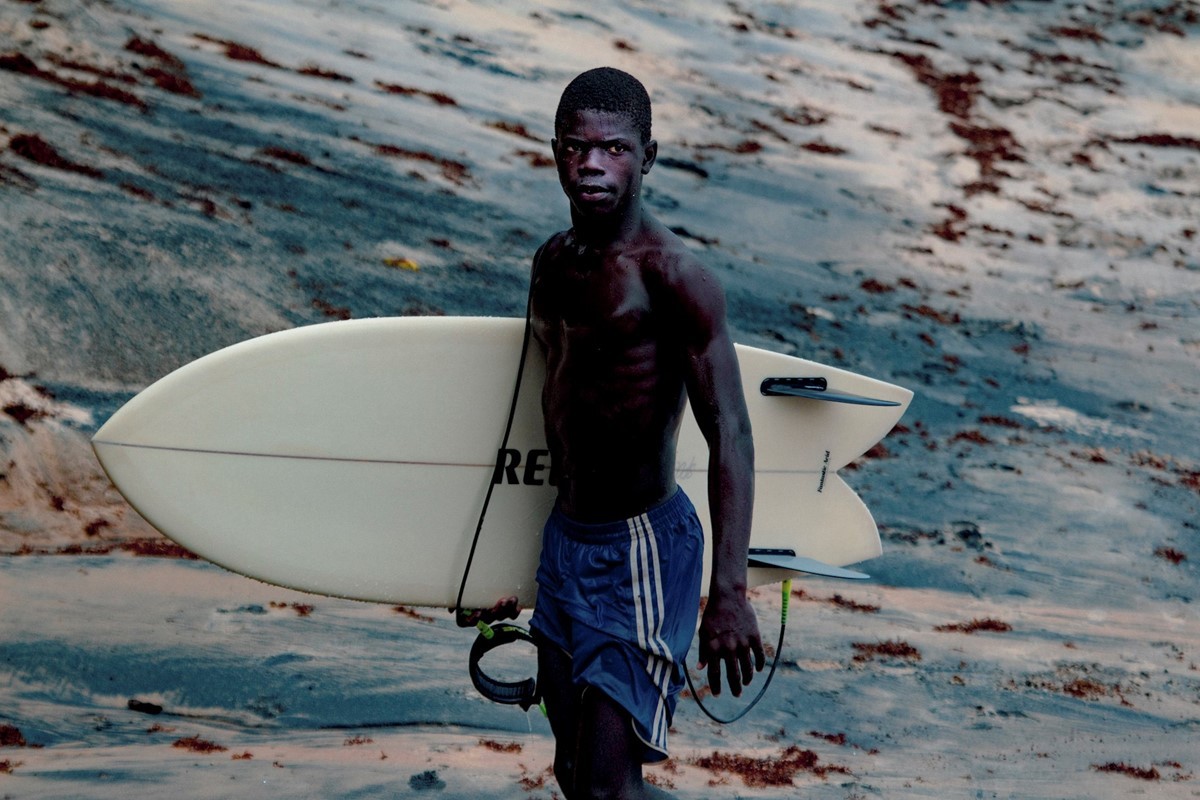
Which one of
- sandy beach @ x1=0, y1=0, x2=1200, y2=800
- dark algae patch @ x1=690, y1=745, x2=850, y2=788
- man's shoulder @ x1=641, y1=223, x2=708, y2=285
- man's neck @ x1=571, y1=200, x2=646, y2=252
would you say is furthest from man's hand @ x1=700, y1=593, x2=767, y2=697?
dark algae patch @ x1=690, y1=745, x2=850, y2=788

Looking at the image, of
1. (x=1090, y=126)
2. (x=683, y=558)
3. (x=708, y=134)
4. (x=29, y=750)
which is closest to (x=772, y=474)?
(x=683, y=558)

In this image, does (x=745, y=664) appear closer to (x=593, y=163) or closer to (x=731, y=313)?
(x=593, y=163)

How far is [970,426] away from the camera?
25.0 feet

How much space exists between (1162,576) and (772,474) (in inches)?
148

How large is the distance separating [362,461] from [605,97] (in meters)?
1.19

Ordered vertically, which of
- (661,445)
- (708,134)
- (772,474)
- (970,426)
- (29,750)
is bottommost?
(29,750)

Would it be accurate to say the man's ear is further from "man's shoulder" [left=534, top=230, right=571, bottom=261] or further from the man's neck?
"man's shoulder" [left=534, top=230, right=571, bottom=261]

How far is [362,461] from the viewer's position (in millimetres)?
3143

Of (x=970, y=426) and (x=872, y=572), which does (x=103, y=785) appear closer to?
(x=872, y=572)

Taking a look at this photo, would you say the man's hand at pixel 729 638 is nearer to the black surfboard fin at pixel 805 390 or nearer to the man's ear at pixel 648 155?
the man's ear at pixel 648 155

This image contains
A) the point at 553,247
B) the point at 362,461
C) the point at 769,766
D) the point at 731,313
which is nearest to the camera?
A: the point at 553,247

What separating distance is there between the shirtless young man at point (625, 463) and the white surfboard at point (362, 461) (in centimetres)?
45

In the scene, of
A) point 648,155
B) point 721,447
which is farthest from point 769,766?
point 648,155

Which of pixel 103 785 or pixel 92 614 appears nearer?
pixel 103 785
